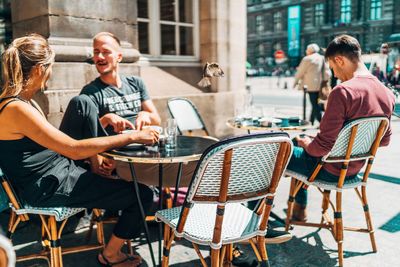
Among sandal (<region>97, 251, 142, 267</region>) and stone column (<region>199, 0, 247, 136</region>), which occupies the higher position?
stone column (<region>199, 0, 247, 136</region>)

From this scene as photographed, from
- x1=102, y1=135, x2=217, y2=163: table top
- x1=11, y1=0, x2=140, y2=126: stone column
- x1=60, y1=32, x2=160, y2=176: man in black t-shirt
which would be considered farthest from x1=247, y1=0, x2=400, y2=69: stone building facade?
x1=102, y1=135, x2=217, y2=163: table top

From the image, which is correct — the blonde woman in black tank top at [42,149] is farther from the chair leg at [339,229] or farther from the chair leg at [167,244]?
the chair leg at [339,229]

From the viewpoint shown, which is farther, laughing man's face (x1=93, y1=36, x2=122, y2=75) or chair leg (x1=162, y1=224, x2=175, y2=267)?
laughing man's face (x1=93, y1=36, x2=122, y2=75)

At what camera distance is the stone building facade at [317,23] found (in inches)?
2093

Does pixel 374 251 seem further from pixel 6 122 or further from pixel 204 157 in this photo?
pixel 6 122

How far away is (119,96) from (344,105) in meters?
1.92

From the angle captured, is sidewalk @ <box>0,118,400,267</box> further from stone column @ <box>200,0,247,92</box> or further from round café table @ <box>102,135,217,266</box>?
stone column @ <box>200,0,247,92</box>

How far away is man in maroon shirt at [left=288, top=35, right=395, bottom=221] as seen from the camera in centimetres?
298

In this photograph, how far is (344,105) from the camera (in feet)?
9.75

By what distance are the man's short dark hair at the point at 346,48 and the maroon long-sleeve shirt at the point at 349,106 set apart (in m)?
0.20

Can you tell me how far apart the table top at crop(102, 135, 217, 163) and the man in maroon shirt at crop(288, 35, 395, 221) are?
85 centimetres

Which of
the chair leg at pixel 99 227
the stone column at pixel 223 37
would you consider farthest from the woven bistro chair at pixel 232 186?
the stone column at pixel 223 37

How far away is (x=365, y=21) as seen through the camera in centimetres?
5444

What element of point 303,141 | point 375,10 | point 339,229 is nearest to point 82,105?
point 303,141
